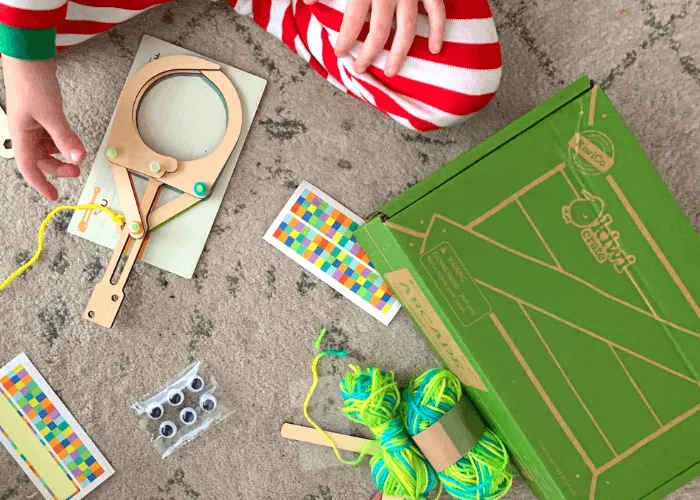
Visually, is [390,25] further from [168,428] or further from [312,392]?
[168,428]

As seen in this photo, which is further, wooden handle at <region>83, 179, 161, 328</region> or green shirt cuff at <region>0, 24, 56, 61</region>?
wooden handle at <region>83, 179, 161, 328</region>

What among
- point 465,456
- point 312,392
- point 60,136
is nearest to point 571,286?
point 465,456

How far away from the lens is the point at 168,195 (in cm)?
71

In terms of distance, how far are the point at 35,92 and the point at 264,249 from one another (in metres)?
0.30

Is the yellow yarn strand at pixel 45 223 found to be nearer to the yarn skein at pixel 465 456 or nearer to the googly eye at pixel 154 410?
the googly eye at pixel 154 410

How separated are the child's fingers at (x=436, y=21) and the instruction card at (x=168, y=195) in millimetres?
226

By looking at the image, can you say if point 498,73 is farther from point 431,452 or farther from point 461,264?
point 431,452

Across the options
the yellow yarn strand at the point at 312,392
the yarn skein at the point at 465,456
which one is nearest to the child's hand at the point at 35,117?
the yellow yarn strand at the point at 312,392

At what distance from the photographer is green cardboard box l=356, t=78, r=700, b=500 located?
543 mm

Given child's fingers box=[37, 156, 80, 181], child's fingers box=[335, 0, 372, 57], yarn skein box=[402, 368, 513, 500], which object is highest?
child's fingers box=[37, 156, 80, 181]

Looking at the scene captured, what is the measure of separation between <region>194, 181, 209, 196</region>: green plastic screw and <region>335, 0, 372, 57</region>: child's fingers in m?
0.23

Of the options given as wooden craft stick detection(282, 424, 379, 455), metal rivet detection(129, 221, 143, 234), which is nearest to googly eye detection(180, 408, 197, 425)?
wooden craft stick detection(282, 424, 379, 455)

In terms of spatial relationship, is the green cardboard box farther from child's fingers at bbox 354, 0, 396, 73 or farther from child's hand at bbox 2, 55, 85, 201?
child's hand at bbox 2, 55, 85, 201

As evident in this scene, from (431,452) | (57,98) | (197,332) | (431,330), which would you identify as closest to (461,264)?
(431,330)
